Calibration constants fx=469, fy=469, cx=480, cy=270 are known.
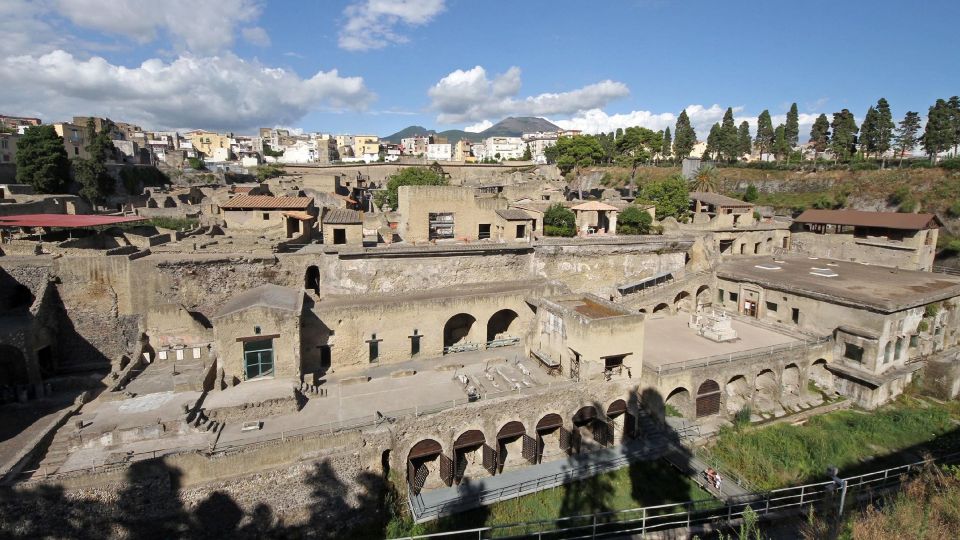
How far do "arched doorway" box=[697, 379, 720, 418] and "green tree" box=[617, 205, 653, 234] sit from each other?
67.6 ft

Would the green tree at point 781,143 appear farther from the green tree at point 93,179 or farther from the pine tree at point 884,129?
the green tree at point 93,179

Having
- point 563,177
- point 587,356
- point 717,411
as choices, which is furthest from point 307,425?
point 563,177

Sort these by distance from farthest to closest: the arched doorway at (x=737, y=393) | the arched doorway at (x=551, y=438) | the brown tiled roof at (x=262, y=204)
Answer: the brown tiled roof at (x=262, y=204) → the arched doorway at (x=737, y=393) → the arched doorway at (x=551, y=438)

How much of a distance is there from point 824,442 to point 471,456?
1560 centimetres

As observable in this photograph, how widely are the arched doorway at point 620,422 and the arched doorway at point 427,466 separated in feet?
24.1

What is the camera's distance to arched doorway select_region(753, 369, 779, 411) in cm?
2384

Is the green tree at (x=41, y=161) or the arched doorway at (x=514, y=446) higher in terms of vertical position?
the green tree at (x=41, y=161)

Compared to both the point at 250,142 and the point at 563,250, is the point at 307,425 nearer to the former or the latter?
the point at 563,250

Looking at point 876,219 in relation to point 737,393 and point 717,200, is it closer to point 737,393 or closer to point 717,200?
point 717,200

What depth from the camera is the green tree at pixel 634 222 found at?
40.6 meters

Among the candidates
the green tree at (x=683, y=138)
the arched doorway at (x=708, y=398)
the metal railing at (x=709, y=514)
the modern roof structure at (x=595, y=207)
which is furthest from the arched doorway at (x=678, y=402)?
the green tree at (x=683, y=138)

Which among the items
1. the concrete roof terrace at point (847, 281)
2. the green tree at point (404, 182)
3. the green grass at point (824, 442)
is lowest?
the green grass at point (824, 442)

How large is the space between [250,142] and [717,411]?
490ft

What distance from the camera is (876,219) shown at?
1553 inches
